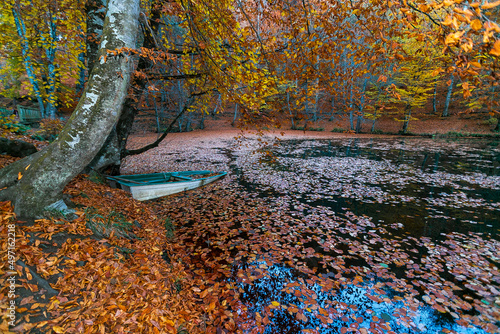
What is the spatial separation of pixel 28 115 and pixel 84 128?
2093 cm

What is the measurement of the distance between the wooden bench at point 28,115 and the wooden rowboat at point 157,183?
14.0 m

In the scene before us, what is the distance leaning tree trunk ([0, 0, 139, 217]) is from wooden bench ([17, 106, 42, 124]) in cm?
1814

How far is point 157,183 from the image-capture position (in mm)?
7457

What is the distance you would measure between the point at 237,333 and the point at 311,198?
Answer: 5.74 meters

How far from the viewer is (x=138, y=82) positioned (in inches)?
274

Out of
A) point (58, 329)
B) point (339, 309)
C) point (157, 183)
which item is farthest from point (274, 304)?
point (157, 183)

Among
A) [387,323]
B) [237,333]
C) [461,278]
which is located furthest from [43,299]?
[461,278]

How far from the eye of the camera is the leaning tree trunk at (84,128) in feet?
9.24

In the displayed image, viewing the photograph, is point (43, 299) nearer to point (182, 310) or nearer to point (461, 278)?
point (182, 310)

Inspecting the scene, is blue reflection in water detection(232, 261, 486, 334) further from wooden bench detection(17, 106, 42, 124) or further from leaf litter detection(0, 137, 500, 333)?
wooden bench detection(17, 106, 42, 124)

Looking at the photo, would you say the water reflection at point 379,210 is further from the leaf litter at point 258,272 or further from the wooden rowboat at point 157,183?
the wooden rowboat at point 157,183

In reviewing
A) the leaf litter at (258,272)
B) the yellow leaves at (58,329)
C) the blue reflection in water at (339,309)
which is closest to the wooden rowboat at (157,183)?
the leaf litter at (258,272)

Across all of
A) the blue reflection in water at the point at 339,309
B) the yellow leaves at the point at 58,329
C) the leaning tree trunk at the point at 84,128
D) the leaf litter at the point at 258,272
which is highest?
the leaning tree trunk at the point at 84,128

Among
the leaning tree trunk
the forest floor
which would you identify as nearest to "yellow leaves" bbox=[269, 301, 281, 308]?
the forest floor
